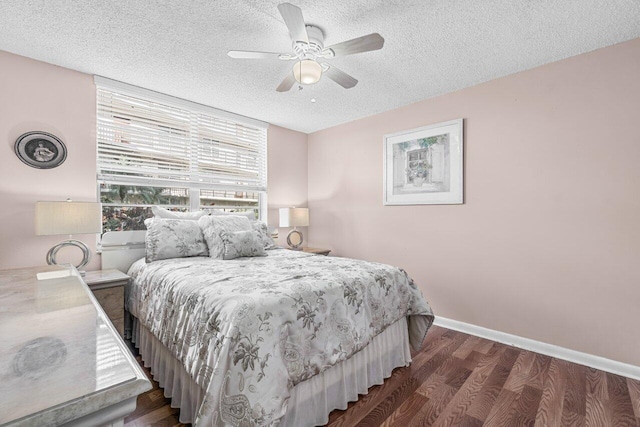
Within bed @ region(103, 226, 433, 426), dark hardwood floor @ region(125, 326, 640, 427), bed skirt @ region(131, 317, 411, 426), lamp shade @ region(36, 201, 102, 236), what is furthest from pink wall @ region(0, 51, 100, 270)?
dark hardwood floor @ region(125, 326, 640, 427)

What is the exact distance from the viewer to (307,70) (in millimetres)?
2057

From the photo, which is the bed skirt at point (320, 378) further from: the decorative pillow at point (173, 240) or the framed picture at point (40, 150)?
the framed picture at point (40, 150)

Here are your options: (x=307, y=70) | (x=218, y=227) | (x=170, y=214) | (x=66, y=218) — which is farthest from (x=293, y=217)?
(x=66, y=218)

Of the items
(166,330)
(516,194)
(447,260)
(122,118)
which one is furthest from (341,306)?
(122,118)

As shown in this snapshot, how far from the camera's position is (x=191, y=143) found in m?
3.50

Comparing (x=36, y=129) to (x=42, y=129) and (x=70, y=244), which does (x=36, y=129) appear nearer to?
(x=42, y=129)

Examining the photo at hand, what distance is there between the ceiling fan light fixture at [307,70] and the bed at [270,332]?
4.52ft

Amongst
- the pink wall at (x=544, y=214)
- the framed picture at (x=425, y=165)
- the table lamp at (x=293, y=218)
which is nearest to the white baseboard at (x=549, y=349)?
the pink wall at (x=544, y=214)

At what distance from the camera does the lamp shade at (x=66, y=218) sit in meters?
2.19

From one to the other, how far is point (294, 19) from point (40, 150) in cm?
245

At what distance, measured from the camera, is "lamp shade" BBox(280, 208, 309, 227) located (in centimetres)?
403

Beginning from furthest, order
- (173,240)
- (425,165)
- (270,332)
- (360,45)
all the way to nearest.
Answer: (425,165) → (173,240) → (360,45) → (270,332)

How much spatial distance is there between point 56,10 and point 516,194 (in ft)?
12.5

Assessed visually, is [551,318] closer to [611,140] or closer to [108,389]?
[611,140]
